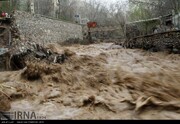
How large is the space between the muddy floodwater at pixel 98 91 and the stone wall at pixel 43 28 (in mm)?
8463

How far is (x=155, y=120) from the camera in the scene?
4.62 m

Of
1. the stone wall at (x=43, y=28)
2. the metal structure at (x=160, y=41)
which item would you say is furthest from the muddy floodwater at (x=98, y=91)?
the stone wall at (x=43, y=28)

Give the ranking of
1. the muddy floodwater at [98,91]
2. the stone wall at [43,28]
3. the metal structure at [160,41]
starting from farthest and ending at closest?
the stone wall at [43,28] < the metal structure at [160,41] < the muddy floodwater at [98,91]

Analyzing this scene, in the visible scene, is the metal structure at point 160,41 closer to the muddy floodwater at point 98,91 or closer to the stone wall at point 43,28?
the muddy floodwater at point 98,91

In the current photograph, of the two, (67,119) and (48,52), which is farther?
(48,52)

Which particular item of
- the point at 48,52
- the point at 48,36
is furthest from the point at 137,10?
the point at 48,52

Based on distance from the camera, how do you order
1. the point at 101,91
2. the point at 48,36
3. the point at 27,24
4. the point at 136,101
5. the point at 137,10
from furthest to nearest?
the point at 137,10
the point at 48,36
the point at 27,24
the point at 101,91
the point at 136,101

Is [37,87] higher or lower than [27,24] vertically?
lower

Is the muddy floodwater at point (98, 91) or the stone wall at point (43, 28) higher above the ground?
the stone wall at point (43, 28)

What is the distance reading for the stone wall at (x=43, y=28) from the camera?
59.5 feet

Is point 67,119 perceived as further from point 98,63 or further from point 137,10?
point 137,10

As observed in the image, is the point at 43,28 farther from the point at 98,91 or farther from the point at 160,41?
the point at 98,91

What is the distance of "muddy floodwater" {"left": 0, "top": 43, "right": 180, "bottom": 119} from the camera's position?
17.3 feet

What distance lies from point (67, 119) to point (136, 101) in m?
1.53
